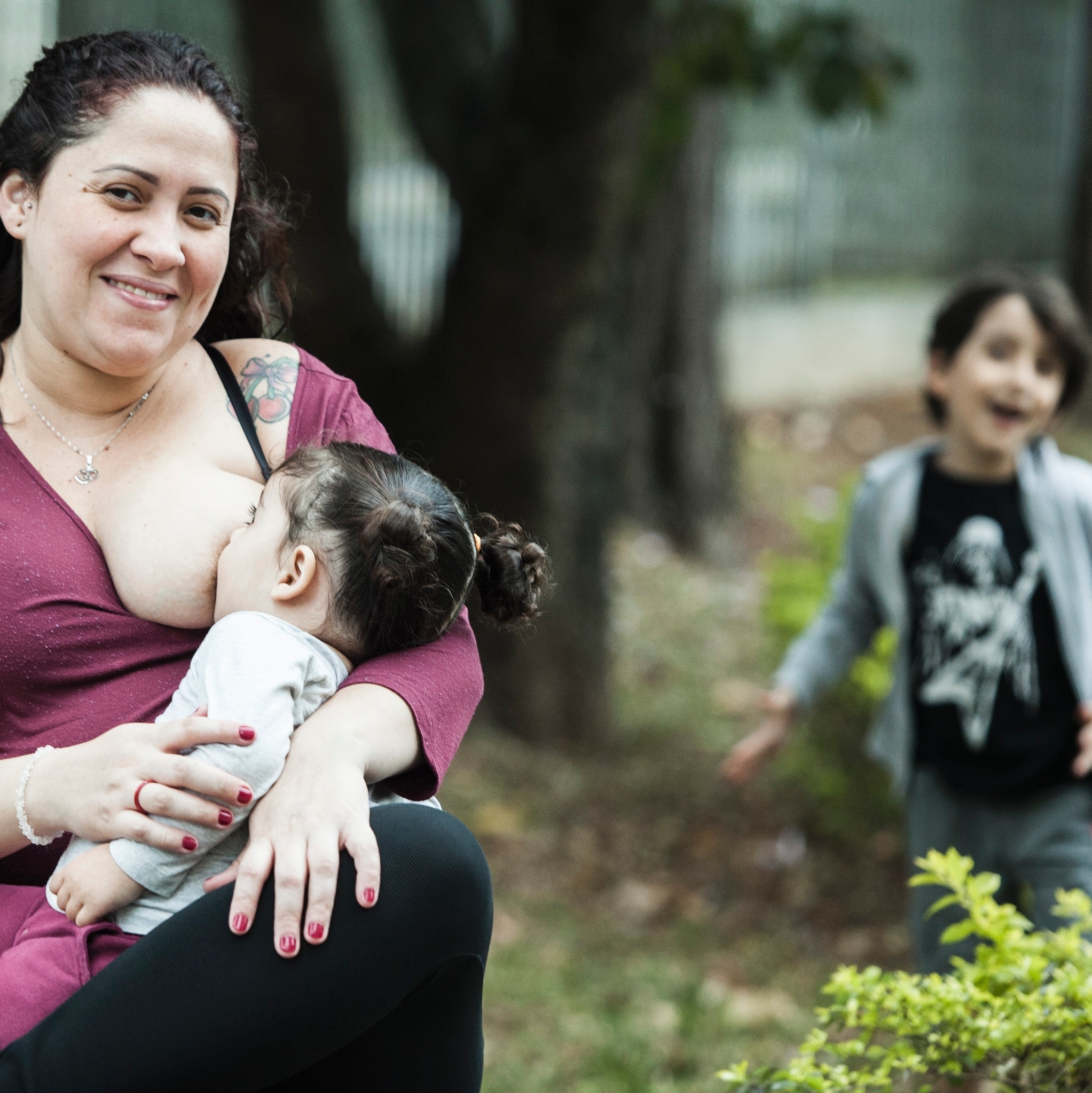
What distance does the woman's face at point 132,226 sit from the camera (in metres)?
1.90

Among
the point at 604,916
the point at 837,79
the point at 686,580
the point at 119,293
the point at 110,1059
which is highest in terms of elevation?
the point at 837,79

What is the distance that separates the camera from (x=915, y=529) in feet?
11.6

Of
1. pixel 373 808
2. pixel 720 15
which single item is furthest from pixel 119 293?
pixel 720 15

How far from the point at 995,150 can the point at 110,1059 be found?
49.6ft

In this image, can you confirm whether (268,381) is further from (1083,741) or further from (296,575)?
(1083,741)

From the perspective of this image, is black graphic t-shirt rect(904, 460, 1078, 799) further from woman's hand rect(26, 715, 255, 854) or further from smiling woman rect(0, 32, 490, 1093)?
woman's hand rect(26, 715, 255, 854)

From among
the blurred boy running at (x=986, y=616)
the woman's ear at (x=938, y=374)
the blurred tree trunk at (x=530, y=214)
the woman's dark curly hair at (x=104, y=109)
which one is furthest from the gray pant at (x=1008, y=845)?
the blurred tree trunk at (x=530, y=214)

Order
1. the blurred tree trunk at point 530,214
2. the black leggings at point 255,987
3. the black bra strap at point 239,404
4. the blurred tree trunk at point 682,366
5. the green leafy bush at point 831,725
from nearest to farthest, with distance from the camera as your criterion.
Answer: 1. the black leggings at point 255,987
2. the black bra strap at point 239,404
3. the green leafy bush at point 831,725
4. the blurred tree trunk at point 530,214
5. the blurred tree trunk at point 682,366

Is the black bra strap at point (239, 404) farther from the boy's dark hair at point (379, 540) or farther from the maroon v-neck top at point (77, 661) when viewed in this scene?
the maroon v-neck top at point (77, 661)

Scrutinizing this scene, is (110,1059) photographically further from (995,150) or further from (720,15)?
(995,150)

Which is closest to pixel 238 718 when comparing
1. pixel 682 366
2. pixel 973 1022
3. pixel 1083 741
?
pixel 973 1022

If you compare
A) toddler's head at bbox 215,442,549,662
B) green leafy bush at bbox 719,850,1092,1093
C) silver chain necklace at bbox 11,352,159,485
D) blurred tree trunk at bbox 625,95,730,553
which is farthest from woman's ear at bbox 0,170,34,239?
blurred tree trunk at bbox 625,95,730,553

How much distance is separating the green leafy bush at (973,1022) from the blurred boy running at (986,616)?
1.28m

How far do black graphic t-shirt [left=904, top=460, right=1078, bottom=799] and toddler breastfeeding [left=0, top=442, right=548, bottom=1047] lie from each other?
168 cm
